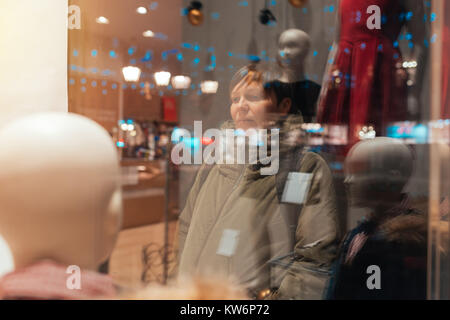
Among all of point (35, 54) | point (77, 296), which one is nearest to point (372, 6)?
point (35, 54)

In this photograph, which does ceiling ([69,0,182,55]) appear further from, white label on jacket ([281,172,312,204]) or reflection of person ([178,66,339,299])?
white label on jacket ([281,172,312,204])

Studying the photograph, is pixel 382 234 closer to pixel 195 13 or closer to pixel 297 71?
pixel 297 71

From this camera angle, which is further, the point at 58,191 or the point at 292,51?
the point at 292,51

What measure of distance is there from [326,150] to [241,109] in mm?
233

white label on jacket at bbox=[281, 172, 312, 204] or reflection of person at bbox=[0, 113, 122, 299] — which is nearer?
reflection of person at bbox=[0, 113, 122, 299]

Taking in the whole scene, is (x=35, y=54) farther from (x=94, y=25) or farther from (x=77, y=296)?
(x=77, y=296)

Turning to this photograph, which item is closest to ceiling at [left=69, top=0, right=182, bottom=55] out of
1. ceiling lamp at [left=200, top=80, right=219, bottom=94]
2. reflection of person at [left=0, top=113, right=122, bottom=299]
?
ceiling lamp at [left=200, top=80, right=219, bottom=94]

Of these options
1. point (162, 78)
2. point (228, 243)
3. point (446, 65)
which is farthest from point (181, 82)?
point (446, 65)

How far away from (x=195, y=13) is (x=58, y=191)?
53 centimetres

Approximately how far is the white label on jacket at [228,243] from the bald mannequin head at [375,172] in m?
0.30

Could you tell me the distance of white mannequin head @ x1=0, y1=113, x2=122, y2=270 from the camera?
2.58 ft

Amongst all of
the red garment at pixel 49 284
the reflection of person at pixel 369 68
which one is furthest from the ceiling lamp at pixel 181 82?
the red garment at pixel 49 284

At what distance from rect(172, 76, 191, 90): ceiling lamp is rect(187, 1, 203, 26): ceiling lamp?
14 cm

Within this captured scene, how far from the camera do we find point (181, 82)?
970mm
